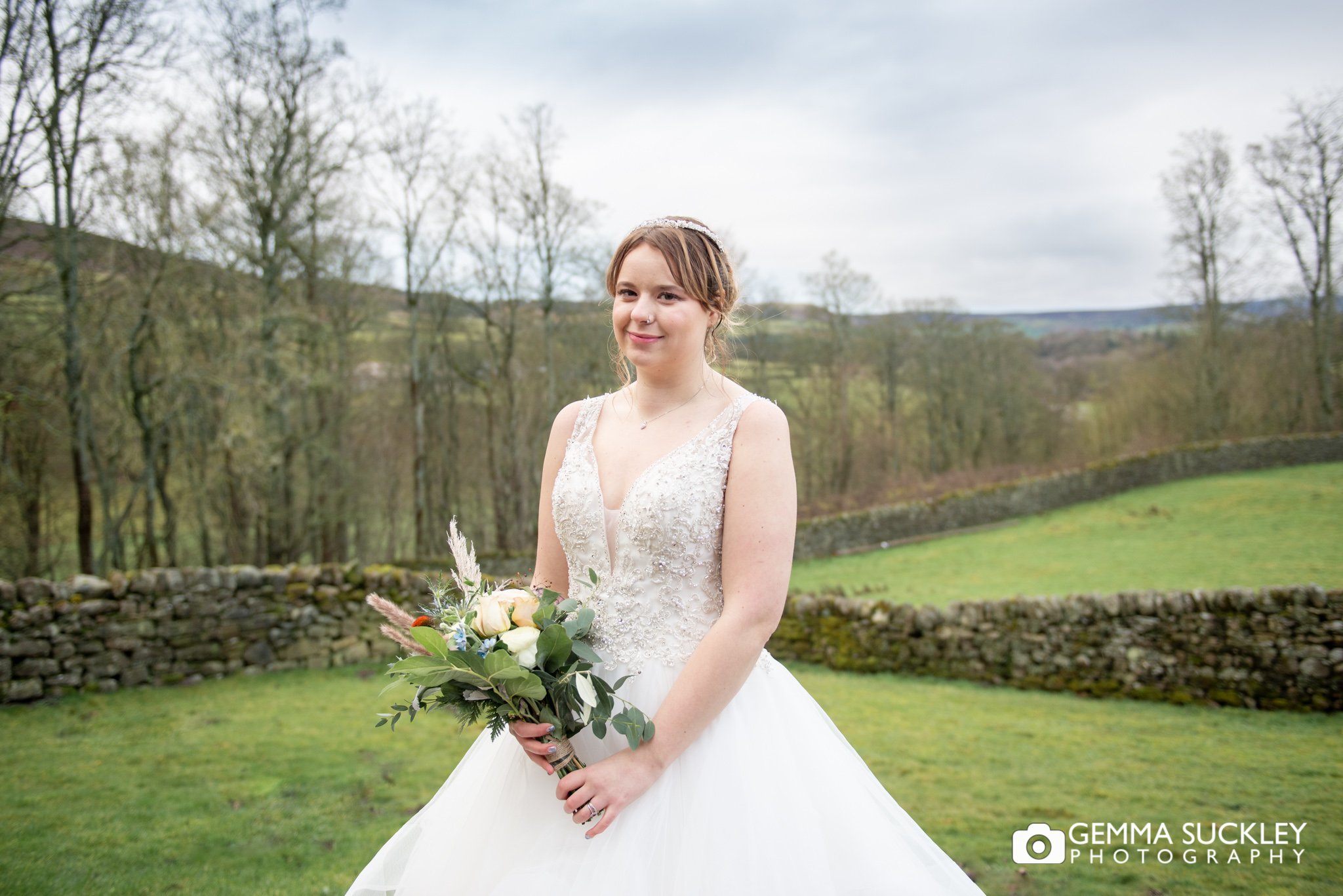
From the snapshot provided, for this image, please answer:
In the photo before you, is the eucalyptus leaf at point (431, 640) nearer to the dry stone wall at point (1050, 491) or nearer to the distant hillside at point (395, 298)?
the distant hillside at point (395, 298)

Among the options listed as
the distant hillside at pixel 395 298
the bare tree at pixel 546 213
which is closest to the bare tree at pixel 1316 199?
the distant hillside at pixel 395 298

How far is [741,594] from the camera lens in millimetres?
1879

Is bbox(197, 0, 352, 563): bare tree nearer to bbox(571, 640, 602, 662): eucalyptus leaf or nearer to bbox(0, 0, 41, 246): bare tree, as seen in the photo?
bbox(0, 0, 41, 246): bare tree

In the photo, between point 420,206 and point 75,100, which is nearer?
point 75,100

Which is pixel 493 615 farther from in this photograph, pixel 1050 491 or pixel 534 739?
pixel 1050 491

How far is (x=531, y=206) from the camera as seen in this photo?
920 inches

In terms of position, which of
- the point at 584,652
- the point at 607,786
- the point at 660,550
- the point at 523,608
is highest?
the point at 660,550

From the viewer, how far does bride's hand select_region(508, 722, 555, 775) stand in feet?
5.87

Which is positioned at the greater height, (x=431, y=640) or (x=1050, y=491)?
(x=431, y=640)

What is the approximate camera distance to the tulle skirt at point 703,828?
1707 millimetres

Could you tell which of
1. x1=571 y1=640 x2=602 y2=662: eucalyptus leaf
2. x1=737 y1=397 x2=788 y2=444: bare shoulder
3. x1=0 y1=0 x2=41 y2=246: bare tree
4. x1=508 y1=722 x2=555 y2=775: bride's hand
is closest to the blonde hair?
x1=737 y1=397 x2=788 y2=444: bare shoulder

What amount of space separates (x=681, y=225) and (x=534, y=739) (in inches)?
56.5

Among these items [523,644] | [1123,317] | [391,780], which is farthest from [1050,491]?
[1123,317]

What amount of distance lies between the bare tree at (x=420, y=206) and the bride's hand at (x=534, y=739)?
71.4 feet
